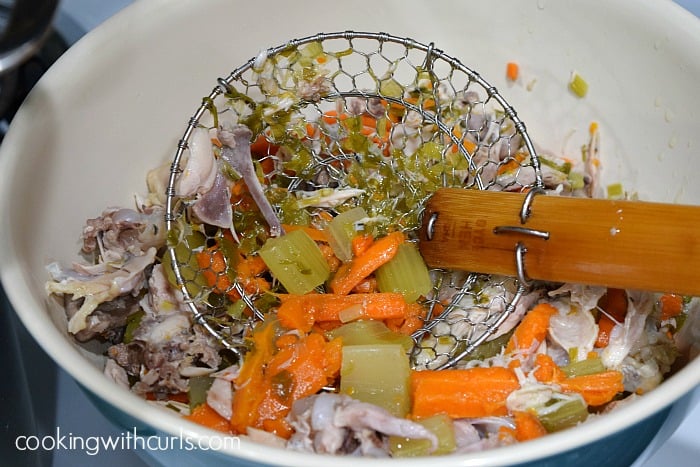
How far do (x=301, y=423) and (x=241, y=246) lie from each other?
330mm

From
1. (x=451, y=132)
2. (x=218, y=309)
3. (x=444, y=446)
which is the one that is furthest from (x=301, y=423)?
(x=451, y=132)

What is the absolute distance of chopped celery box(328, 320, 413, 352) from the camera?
96 centimetres

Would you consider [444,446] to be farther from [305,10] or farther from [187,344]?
[305,10]

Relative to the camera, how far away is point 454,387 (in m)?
0.89

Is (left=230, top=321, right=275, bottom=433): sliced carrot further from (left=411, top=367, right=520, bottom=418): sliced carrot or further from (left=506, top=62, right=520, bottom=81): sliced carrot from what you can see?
(left=506, top=62, right=520, bottom=81): sliced carrot

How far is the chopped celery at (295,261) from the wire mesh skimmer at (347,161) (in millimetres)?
37

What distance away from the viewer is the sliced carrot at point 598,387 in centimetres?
92

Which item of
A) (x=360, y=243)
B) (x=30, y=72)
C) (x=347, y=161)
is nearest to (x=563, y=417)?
(x=360, y=243)

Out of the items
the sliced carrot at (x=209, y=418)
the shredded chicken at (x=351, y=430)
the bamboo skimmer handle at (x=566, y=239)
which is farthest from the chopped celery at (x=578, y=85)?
the sliced carrot at (x=209, y=418)

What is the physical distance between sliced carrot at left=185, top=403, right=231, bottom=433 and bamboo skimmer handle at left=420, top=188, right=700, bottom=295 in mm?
366

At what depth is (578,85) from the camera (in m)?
1.17

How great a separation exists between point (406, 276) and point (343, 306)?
0.36 feet

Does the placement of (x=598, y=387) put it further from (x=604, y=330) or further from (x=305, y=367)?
(x=305, y=367)

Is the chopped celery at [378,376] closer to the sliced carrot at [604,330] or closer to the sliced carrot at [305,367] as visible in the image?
the sliced carrot at [305,367]
